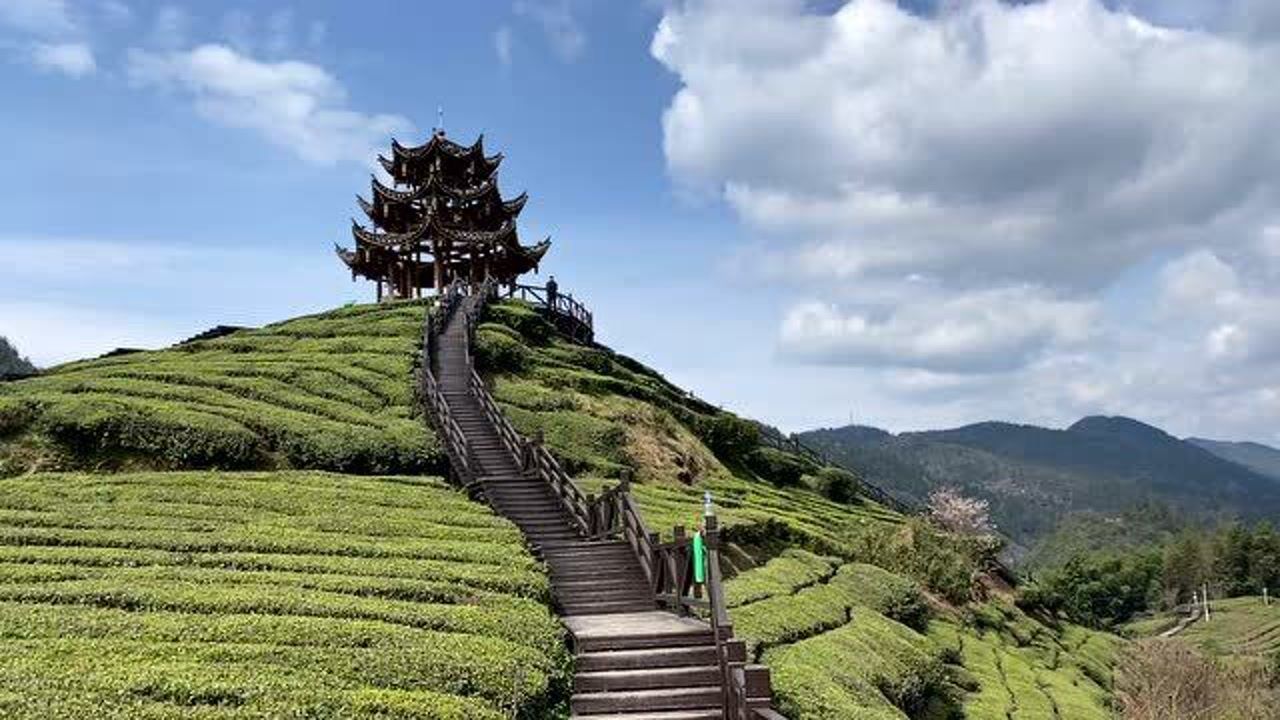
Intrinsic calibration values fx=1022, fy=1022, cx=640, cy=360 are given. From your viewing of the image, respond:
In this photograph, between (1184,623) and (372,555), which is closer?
(372,555)

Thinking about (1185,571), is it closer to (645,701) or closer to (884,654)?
(884,654)

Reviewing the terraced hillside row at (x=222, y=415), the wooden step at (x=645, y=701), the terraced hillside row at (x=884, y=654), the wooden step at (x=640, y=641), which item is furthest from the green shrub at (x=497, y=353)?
the wooden step at (x=645, y=701)

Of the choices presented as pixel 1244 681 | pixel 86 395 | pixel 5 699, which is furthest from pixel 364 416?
pixel 1244 681

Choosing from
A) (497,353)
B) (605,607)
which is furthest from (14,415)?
(497,353)

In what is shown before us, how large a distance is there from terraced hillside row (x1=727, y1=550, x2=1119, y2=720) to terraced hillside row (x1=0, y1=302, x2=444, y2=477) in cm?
1218

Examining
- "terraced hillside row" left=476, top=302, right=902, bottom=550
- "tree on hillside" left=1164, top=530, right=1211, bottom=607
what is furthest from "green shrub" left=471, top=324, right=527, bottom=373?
"tree on hillside" left=1164, top=530, right=1211, bottom=607

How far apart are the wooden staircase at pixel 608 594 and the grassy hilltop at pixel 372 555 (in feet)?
2.66

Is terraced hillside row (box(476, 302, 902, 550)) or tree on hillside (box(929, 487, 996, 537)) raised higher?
terraced hillside row (box(476, 302, 902, 550))

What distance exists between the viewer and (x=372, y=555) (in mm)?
20188

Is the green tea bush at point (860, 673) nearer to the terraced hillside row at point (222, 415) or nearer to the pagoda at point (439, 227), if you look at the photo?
the terraced hillside row at point (222, 415)

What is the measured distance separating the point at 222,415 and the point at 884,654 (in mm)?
20963

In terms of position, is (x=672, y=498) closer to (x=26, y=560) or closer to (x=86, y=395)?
(x=86, y=395)

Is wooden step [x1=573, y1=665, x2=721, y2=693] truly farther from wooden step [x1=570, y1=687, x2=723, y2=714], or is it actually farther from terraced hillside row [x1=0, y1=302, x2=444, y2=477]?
terraced hillside row [x1=0, y1=302, x2=444, y2=477]

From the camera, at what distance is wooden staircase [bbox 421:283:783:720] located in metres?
15.2
